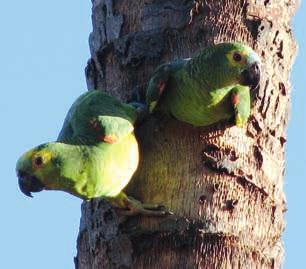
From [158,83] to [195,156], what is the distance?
0.32 metres

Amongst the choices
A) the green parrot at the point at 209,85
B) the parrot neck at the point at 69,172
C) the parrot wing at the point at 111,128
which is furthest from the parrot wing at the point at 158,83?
the parrot neck at the point at 69,172

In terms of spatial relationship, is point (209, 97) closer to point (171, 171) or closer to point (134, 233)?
point (171, 171)

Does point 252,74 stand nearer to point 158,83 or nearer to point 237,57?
point 237,57

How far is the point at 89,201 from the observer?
13.3ft

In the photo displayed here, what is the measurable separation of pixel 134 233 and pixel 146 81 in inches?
27.3

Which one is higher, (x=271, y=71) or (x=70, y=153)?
(x=271, y=71)

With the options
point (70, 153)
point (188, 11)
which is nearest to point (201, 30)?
point (188, 11)

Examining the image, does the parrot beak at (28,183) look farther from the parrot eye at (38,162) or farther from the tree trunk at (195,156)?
the tree trunk at (195,156)

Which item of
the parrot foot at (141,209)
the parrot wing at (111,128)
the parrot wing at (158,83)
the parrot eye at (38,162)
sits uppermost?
the parrot wing at (158,83)

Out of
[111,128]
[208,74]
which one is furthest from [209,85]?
[111,128]

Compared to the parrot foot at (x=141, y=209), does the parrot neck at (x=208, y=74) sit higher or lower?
higher

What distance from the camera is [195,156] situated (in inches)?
156

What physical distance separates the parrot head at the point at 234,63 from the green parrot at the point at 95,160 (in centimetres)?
37

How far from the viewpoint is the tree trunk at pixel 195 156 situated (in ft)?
12.4
